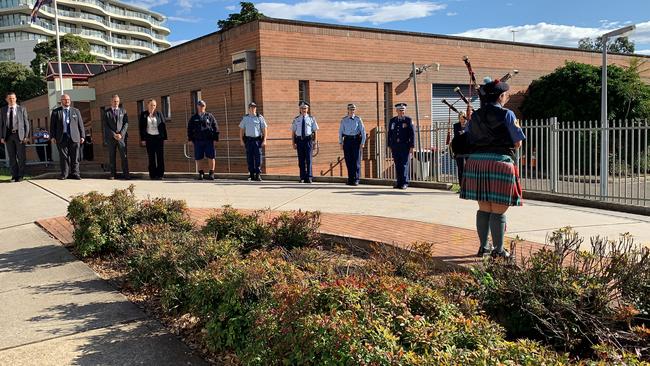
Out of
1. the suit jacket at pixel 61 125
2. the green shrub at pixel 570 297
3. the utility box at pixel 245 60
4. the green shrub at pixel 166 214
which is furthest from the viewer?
the utility box at pixel 245 60

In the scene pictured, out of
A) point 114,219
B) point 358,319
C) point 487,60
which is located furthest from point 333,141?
point 358,319

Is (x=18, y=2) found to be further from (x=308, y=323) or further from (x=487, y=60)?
(x=308, y=323)

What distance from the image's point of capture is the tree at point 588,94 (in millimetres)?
22547

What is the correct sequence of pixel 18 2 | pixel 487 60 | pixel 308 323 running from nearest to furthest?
pixel 308 323, pixel 487 60, pixel 18 2

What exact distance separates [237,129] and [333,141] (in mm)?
3156

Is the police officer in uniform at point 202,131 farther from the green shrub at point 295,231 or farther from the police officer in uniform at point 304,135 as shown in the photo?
the green shrub at point 295,231

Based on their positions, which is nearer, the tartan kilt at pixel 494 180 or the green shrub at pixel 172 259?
the green shrub at pixel 172 259

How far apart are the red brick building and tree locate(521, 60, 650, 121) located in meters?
1.56

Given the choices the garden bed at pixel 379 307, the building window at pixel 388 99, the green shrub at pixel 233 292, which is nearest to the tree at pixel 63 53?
the building window at pixel 388 99

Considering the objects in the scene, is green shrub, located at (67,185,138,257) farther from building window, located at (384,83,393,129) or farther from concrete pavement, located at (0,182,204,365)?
building window, located at (384,83,393,129)

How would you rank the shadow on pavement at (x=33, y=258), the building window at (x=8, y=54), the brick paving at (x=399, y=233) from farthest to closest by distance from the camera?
the building window at (x=8, y=54)
the shadow on pavement at (x=33, y=258)
the brick paving at (x=399, y=233)

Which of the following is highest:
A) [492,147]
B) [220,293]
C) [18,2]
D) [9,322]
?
[18,2]

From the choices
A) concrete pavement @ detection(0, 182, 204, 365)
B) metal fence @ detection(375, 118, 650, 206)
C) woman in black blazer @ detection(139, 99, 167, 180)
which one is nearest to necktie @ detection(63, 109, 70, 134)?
woman in black blazer @ detection(139, 99, 167, 180)

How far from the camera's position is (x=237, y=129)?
18391 mm
